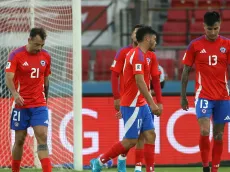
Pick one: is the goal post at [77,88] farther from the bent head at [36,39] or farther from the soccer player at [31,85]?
the bent head at [36,39]

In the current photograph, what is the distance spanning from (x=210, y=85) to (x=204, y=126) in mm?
569

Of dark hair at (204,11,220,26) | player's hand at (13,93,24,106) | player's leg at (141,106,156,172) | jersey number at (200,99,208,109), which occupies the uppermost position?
dark hair at (204,11,220,26)

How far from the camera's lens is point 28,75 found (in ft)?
37.9

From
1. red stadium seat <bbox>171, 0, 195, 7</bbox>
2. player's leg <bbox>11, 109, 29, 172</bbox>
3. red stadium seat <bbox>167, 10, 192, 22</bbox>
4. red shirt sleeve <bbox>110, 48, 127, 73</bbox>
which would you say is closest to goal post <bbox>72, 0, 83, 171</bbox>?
red shirt sleeve <bbox>110, 48, 127, 73</bbox>

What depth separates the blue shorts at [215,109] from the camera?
11.7 m

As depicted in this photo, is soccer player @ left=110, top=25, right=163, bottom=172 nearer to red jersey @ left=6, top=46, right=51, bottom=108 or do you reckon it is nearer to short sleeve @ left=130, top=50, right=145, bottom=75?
short sleeve @ left=130, top=50, right=145, bottom=75

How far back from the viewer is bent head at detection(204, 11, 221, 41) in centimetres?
1152

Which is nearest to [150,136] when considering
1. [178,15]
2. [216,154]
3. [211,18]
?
[216,154]

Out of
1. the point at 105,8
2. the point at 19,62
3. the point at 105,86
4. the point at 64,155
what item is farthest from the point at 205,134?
the point at 105,8

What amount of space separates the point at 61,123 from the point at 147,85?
3.52 metres

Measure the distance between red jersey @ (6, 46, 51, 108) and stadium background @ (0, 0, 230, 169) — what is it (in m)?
2.81

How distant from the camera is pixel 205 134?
11.6 meters

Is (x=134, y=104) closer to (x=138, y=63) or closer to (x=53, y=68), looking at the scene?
(x=138, y=63)

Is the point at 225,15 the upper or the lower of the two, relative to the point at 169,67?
upper
